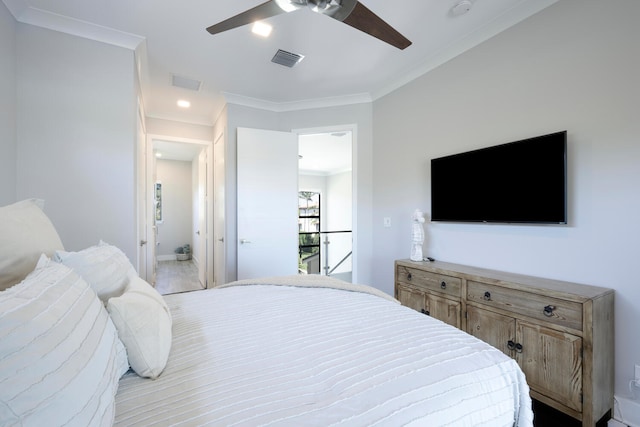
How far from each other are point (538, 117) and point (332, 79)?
1.93 metres

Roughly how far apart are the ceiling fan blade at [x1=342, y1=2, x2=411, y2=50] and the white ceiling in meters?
0.41

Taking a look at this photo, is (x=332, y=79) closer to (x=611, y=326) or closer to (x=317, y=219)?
(x=611, y=326)

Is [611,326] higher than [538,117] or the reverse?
the reverse

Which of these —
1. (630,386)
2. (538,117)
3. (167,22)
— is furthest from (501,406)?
(167,22)

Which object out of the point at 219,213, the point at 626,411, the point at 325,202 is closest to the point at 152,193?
the point at 219,213

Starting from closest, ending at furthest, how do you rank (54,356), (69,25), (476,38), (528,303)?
(54,356) → (528,303) → (69,25) → (476,38)

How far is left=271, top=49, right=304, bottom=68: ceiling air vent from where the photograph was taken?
2498 millimetres

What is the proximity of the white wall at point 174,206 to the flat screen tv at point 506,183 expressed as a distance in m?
6.92

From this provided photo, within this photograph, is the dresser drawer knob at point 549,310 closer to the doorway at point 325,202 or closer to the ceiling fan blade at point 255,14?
the ceiling fan blade at point 255,14

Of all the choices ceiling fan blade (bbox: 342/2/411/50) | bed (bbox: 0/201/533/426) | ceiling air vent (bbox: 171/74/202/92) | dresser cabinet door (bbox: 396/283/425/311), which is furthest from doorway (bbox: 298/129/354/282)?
bed (bbox: 0/201/533/426)

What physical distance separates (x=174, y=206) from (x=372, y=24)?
7.31 m

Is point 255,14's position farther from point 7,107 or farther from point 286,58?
point 7,107

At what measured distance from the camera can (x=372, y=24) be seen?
157cm

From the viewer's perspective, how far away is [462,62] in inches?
94.3
